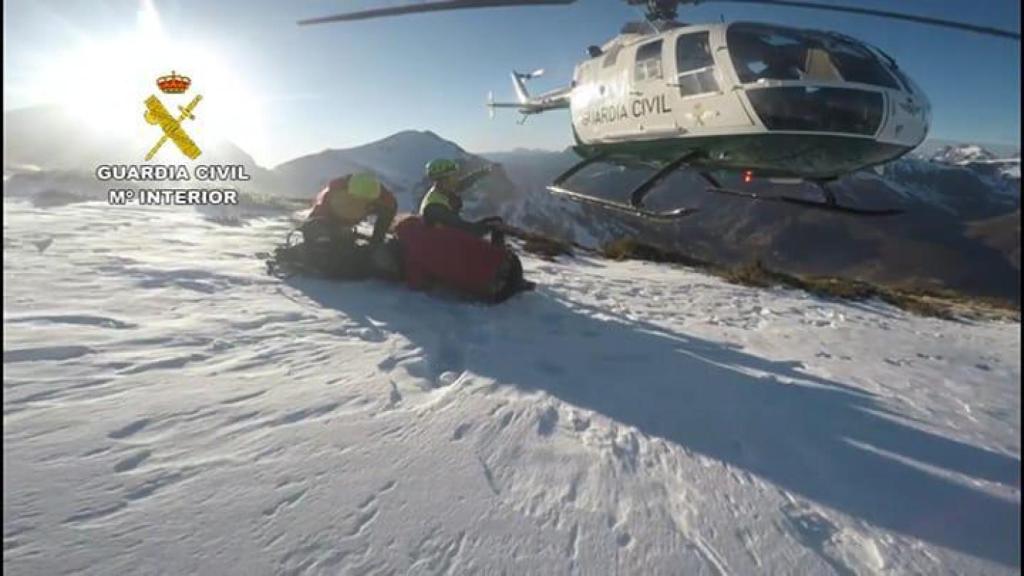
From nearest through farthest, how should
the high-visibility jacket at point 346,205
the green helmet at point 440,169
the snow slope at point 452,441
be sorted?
the snow slope at point 452,441 < the high-visibility jacket at point 346,205 < the green helmet at point 440,169

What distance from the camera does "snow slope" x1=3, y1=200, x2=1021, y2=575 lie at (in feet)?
7.07

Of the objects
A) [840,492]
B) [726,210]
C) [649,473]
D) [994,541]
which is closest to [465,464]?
[649,473]

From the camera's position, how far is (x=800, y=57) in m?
5.66

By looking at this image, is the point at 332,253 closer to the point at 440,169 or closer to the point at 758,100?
the point at 440,169

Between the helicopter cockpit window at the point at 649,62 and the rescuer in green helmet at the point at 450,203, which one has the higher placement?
the helicopter cockpit window at the point at 649,62

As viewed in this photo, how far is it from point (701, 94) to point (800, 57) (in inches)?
45.0

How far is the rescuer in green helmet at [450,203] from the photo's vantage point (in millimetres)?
6070

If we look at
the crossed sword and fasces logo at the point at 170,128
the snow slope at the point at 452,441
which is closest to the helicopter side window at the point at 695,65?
the snow slope at the point at 452,441

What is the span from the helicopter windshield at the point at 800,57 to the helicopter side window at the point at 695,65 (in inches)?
12.1

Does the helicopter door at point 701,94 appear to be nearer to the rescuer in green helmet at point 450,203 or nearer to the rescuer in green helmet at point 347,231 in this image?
the rescuer in green helmet at point 450,203

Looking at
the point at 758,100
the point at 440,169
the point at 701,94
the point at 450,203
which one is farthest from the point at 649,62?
the point at 450,203

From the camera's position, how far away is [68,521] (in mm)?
2020

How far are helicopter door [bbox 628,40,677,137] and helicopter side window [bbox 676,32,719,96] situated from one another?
272 mm

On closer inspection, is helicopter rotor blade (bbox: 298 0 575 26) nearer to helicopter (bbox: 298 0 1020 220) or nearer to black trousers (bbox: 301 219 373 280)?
helicopter (bbox: 298 0 1020 220)
